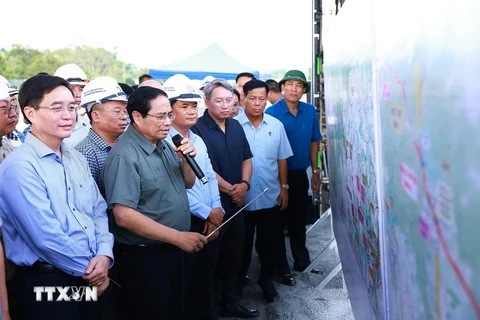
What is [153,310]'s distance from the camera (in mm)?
2889

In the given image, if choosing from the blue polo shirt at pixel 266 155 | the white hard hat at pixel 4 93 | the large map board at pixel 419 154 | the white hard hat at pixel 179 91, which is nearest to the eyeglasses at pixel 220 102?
the white hard hat at pixel 179 91

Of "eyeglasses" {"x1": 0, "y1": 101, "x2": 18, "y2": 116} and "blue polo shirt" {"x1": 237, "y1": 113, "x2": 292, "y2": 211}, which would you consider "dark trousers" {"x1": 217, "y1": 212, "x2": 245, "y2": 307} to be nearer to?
"blue polo shirt" {"x1": 237, "y1": 113, "x2": 292, "y2": 211}

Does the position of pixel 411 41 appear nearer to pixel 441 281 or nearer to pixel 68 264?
pixel 441 281

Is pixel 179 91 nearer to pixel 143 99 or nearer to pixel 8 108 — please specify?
pixel 143 99

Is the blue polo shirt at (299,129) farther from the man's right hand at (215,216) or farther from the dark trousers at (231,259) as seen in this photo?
the man's right hand at (215,216)

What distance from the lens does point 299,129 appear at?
5285 millimetres

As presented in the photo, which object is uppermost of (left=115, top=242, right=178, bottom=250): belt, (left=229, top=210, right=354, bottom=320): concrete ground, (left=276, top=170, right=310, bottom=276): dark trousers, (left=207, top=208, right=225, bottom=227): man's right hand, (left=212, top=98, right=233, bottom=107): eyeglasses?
(left=212, top=98, right=233, bottom=107): eyeglasses

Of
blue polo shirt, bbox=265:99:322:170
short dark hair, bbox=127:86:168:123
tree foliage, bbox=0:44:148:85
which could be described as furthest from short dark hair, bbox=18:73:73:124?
tree foliage, bbox=0:44:148:85

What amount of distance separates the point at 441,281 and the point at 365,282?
1423mm

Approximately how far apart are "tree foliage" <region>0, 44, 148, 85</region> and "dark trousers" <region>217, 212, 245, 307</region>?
3796cm

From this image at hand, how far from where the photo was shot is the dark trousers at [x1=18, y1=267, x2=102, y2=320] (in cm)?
229

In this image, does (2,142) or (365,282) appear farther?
(2,142)

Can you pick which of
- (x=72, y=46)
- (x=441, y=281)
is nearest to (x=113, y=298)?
(x=441, y=281)

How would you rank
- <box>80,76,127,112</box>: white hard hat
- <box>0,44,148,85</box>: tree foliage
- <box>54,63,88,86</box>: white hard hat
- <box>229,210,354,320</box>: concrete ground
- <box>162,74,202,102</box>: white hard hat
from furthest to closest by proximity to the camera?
<box>0,44,148,85</box>: tree foliage → <box>54,63,88,86</box>: white hard hat → <box>229,210,354,320</box>: concrete ground → <box>162,74,202,102</box>: white hard hat → <box>80,76,127,112</box>: white hard hat
